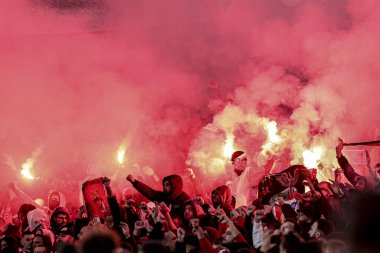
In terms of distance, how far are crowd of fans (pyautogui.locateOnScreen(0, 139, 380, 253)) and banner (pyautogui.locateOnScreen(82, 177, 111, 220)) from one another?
11 centimetres

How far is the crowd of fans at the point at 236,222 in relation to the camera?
4785 mm

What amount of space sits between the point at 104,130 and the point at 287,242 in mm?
9864

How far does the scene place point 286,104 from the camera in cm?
1328

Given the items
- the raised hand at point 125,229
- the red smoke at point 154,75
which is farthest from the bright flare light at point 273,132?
the raised hand at point 125,229

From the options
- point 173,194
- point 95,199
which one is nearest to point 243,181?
point 173,194

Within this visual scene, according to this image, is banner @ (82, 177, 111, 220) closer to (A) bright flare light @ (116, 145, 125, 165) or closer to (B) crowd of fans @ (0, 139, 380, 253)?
(B) crowd of fans @ (0, 139, 380, 253)

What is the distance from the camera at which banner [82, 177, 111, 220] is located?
25.7ft

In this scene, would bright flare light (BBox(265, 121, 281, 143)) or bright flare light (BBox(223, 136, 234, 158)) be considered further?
bright flare light (BBox(223, 136, 234, 158))

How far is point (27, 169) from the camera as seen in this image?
1397cm

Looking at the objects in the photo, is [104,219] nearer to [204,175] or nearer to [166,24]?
[204,175]

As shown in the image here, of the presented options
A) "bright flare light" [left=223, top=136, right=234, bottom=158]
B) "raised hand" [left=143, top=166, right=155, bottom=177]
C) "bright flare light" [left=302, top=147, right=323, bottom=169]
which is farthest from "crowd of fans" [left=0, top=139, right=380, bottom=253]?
"raised hand" [left=143, top=166, right=155, bottom=177]

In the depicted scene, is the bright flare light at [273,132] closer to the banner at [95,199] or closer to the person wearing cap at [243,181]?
the person wearing cap at [243,181]

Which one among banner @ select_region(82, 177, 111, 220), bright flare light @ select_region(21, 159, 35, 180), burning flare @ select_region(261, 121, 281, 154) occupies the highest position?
bright flare light @ select_region(21, 159, 35, 180)

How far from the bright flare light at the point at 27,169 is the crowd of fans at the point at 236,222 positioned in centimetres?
433
